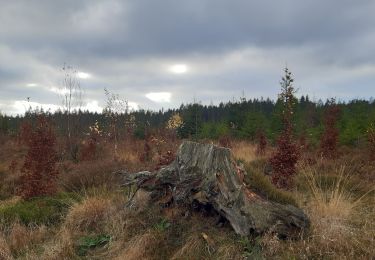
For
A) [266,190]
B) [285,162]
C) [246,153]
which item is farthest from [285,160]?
[246,153]

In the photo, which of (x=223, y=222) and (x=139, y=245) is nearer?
(x=139, y=245)

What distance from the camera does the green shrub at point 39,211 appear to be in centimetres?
642

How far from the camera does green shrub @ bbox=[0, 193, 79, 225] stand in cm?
642

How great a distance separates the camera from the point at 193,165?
5.34 metres

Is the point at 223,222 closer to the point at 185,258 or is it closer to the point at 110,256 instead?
the point at 185,258

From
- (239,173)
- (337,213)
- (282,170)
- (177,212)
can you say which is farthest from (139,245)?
(282,170)

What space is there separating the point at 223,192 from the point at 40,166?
16.1ft

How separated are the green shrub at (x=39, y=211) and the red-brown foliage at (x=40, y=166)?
24.2 inches

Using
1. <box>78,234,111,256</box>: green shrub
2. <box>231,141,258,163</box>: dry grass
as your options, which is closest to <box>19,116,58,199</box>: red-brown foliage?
<box>78,234,111,256</box>: green shrub

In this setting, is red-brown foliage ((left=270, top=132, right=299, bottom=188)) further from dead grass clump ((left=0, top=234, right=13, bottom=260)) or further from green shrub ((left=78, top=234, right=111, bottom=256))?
dead grass clump ((left=0, top=234, right=13, bottom=260))

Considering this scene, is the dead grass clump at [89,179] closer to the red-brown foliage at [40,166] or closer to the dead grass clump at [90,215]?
the red-brown foliage at [40,166]

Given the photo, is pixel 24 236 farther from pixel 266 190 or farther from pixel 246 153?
pixel 246 153

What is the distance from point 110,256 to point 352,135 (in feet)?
62.5

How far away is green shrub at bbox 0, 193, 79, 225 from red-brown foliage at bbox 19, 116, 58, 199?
2.02 feet
